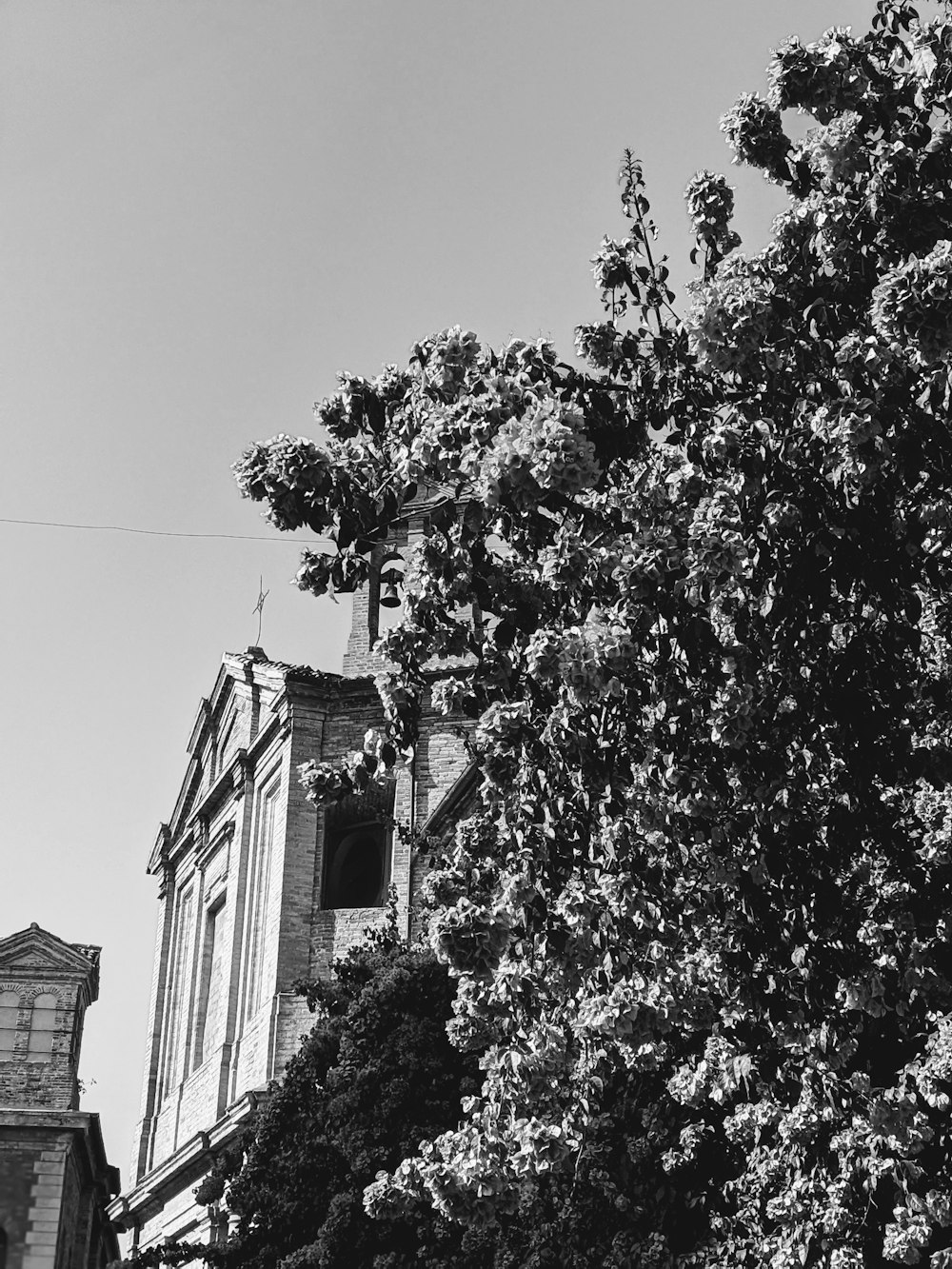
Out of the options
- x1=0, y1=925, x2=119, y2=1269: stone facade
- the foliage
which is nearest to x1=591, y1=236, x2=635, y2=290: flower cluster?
the foliage

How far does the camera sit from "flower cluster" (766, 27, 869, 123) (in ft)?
31.6

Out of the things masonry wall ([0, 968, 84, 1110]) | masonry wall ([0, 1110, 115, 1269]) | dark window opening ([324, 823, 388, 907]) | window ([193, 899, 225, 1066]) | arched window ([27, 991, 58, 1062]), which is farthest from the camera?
arched window ([27, 991, 58, 1062])

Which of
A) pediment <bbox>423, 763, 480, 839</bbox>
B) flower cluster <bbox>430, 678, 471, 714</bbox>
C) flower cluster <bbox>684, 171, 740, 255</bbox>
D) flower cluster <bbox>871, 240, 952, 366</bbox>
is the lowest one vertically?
flower cluster <bbox>430, 678, 471, 714</bbox>

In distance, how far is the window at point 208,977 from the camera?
2989 cm

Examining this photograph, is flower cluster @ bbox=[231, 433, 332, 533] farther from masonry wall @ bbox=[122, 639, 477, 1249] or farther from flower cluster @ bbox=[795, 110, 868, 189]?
masonry wall @ bbox=[122, 639, 477, 1249]

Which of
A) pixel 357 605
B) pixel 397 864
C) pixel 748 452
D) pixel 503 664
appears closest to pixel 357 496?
pixel 503 664

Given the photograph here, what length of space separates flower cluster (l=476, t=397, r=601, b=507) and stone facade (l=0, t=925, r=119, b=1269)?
28.1 meters

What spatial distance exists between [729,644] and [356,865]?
1798 cm

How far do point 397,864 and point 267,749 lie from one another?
424 centimetres

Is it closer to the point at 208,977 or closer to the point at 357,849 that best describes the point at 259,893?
the point at 357,849

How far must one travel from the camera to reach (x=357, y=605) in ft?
93.0

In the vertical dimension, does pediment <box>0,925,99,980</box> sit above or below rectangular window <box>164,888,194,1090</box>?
above

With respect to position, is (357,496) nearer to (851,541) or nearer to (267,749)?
(851,541)

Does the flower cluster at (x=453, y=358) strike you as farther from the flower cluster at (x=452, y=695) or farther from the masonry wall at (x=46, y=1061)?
the masonry wall at (x=46, y=1061)
